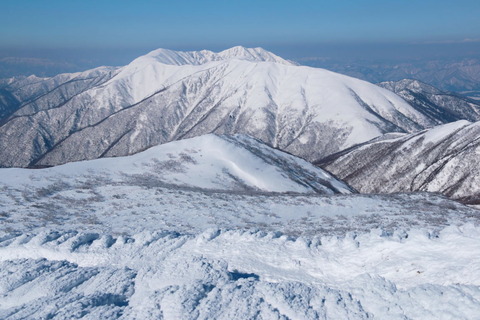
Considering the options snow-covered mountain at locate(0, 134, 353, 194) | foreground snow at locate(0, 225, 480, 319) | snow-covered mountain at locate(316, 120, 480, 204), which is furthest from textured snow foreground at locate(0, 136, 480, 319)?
snow-covered mountain at locate(316, 120, 480, 204)

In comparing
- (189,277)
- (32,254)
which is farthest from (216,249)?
(32,254)

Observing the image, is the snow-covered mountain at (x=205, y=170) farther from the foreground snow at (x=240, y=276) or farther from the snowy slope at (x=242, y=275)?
the snowy slope at (x=242, y=275)

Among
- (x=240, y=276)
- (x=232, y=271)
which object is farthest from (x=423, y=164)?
(x=240, y=276)

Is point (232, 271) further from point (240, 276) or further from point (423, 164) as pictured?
point (423, 164)

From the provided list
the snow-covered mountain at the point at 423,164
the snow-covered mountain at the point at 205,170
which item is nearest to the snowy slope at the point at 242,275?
the snow-covered mountain at the point at 205,170

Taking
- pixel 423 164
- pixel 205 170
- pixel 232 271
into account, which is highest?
pixel 232 271

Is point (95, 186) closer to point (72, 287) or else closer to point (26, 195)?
point (26, 195)

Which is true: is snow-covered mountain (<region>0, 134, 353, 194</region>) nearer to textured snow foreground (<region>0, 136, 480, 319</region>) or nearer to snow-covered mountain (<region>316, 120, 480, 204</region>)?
textured snow foreground (<region>0, 136, 480, 319</region>)
